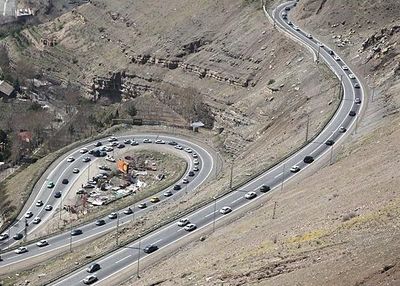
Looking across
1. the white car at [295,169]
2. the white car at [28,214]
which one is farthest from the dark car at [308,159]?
the white car at [28,214]

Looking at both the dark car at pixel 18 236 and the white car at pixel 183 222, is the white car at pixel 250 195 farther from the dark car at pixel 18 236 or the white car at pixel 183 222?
the dark car at pixel 18 236

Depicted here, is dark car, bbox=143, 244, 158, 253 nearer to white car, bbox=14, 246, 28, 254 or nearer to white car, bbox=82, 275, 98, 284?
white car, bbox=82, 275, 98, 284

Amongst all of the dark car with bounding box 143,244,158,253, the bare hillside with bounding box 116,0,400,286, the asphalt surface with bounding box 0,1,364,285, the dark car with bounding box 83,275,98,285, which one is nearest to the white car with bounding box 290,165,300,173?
the asphalt surface with bounding box 0,1,364,285

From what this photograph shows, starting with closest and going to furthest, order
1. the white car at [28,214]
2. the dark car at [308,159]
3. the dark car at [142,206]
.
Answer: the dark car at [308,159] < the dark car at [142,206] < the white car at [28,214]

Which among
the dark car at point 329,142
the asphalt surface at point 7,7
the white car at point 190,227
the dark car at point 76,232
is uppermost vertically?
the asphalt surface at point 7,7

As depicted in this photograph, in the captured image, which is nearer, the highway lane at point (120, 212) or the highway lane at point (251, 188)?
the highway lane at point (251, 188)

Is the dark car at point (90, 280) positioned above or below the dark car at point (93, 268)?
below

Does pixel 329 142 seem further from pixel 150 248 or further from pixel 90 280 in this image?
pixel 90 280
